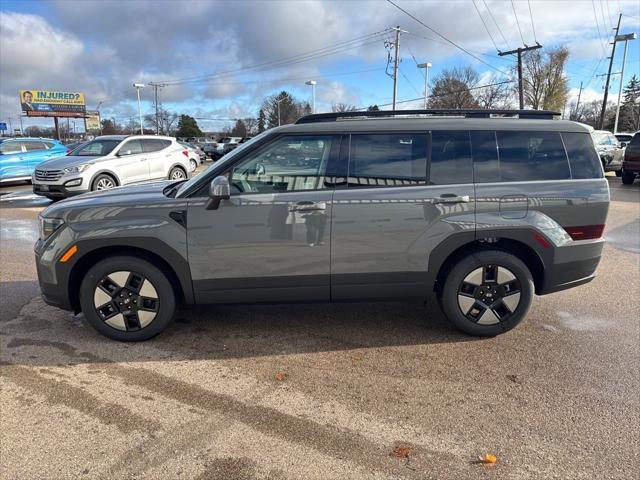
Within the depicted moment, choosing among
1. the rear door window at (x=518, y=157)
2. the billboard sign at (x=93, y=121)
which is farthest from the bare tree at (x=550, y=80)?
the billboard sign at (x=93, y=121)

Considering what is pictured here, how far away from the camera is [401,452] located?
2.65 metres

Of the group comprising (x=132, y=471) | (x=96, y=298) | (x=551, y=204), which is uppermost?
(x=551, y=204)

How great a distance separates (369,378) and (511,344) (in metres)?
1.41

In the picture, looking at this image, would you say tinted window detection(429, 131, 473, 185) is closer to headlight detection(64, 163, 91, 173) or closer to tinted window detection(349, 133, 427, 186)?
tinted window detection(349, 133, 427, 186)

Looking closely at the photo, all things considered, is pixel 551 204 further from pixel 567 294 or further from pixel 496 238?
pixel 567 294

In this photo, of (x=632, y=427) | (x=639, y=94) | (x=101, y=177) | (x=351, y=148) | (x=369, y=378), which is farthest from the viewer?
(x=639, y=94)

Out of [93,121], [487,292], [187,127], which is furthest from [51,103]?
[487,292]

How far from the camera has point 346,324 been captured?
4.43 m

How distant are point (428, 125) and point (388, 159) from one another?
0.45 metres

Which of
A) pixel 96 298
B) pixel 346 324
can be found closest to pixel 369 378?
pixel 346 324

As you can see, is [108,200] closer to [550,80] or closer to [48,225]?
[48,225]

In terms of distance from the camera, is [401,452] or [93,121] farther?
[93,121]

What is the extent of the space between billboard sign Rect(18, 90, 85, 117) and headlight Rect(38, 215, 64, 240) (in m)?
81.8

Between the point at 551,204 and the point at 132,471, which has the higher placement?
the point at 551,204
